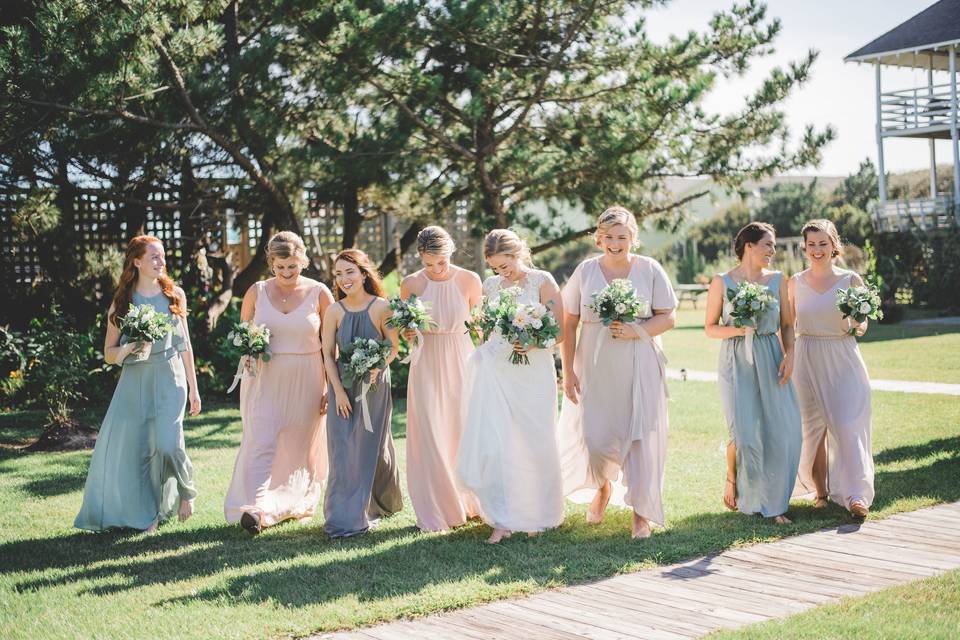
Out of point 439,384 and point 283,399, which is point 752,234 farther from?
point 283,399

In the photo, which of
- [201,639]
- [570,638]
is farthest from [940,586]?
[201,639]

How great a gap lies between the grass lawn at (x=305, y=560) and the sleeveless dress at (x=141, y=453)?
0.17m

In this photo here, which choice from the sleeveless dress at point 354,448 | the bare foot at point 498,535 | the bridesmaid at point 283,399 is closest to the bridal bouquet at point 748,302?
the bare foot at point 498,535

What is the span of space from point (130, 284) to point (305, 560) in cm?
266

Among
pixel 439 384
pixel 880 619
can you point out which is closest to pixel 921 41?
pixel 439 384

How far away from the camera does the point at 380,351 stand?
7023 mm

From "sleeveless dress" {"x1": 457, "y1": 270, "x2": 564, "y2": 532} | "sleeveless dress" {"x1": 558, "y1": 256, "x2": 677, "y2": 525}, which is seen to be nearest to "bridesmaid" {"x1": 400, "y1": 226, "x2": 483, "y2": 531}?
"sleeveless dress" {"x1": 457, "y1": 270, "x2": 564, "y2": 532}

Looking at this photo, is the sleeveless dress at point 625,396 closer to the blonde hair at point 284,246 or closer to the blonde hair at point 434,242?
the blonde hair at point 434,242

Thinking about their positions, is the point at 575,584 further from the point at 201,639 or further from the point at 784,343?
the point at 784,343

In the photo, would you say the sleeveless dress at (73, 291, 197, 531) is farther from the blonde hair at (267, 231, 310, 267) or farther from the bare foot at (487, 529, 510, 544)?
the bare foot at (487, 529, 510, 544)

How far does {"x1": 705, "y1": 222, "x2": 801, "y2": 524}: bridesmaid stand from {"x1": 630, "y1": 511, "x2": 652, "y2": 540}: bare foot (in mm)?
787

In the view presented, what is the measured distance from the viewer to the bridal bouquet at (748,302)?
6855 millimetres

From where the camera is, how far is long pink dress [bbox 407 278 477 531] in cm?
713

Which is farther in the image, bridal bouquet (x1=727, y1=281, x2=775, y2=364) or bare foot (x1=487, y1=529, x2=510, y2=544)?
bridal bouquet (x1=727, y1=281, x2=775, y2=364)
